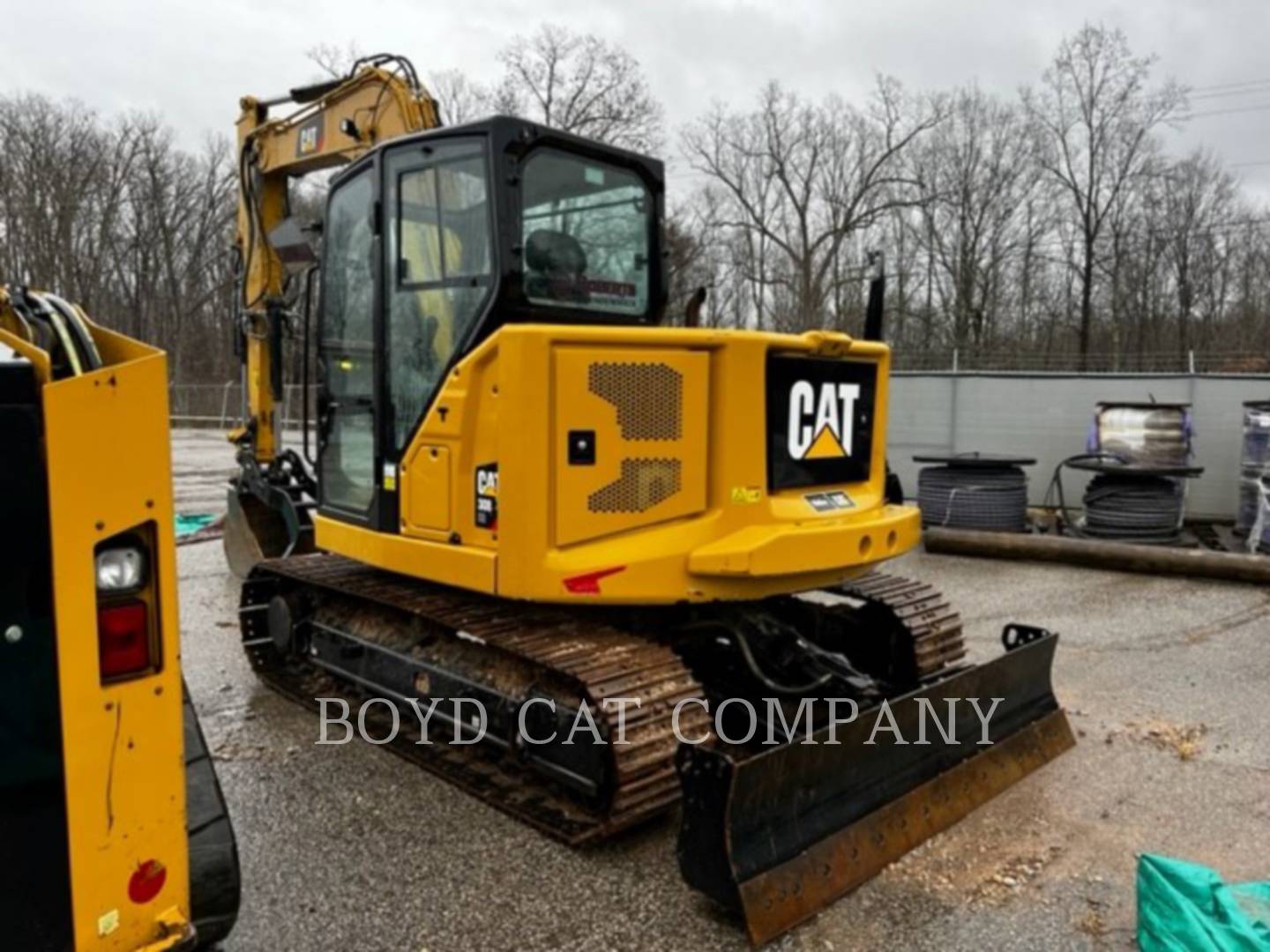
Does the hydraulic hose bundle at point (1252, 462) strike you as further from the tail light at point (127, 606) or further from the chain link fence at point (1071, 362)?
the tail light at point (127, 606)

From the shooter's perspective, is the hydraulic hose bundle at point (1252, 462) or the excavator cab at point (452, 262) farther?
the hydraulic hose bundle at point (1252, 462)

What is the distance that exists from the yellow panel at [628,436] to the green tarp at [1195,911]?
1.94 m

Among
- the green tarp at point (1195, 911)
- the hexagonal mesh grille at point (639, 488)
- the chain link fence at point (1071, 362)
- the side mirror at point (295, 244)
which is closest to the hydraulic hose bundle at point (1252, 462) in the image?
the chain link fence at point (1071, 362)

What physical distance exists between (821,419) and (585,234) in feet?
4.28

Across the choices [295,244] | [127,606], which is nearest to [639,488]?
[127,606]

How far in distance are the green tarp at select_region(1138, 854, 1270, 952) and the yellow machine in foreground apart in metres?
2.60

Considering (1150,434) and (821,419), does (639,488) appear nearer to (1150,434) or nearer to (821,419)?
(821,419)

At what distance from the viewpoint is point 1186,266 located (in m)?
35.2

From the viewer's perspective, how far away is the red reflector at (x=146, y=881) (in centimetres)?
209

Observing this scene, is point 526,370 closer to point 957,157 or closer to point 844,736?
point 844,736

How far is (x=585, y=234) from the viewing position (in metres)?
4.36

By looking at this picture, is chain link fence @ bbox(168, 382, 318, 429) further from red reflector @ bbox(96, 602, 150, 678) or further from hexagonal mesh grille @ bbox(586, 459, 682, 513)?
red reflector @ bbox(96, 602, 150, 678)

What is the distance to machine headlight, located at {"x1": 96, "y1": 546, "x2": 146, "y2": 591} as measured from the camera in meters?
1.99

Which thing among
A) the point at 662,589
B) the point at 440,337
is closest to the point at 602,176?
the point at 440,337
